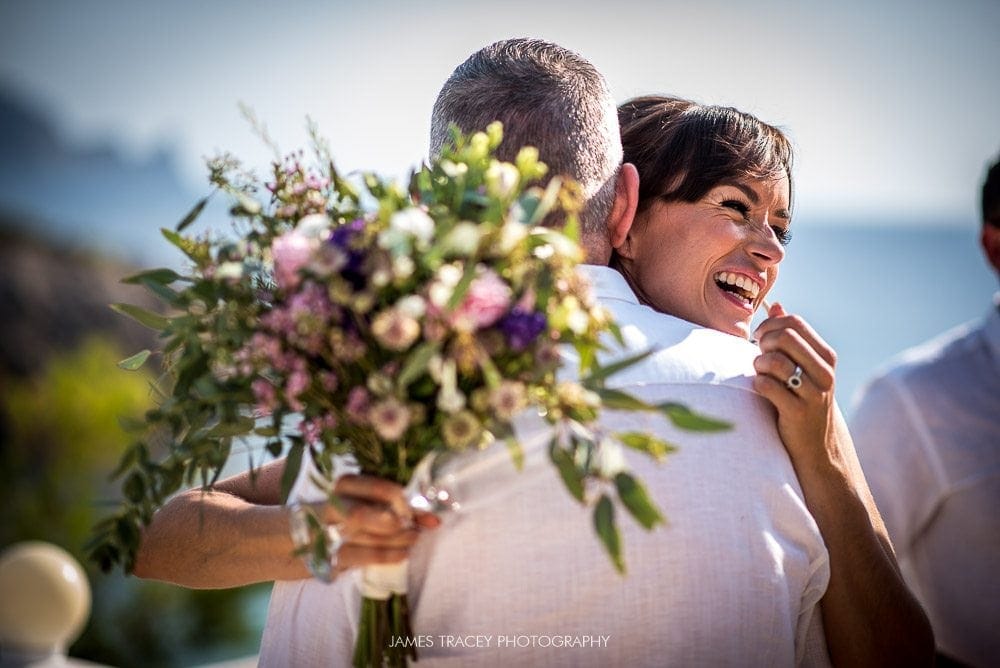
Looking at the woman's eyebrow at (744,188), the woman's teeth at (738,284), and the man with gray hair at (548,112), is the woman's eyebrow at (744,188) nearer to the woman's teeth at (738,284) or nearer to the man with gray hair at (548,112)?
the woman's teeth at (738,284)

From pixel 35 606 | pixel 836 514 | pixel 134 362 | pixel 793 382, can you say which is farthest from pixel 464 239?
pixel 35 606

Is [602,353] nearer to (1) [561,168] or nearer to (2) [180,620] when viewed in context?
(1) [561,168]

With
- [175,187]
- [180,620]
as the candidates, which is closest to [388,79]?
[175,187]

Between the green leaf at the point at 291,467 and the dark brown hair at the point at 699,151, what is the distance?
154cm

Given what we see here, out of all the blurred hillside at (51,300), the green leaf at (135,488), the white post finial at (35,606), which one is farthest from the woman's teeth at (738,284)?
the blurred hillside at (51,300)

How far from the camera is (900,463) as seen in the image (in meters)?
4.34

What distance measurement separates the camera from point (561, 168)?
92.7 inches

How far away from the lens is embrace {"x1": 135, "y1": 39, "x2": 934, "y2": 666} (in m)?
2.09

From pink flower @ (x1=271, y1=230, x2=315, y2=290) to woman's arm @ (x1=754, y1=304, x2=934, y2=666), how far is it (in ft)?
3.70

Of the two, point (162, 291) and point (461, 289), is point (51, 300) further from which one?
→ point (461, 289)

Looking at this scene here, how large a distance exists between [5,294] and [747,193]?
1753 centimetres

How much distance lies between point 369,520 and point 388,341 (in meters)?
0.45

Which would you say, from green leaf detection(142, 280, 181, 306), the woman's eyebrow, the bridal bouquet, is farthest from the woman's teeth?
green leaf detection(142, 280, 181, 306)

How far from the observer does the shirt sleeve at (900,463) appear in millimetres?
4270
